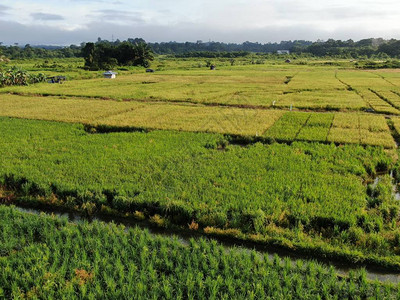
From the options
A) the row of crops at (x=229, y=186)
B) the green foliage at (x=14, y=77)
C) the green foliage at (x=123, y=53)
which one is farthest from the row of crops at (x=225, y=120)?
the green foliage at (x=123, y=53)

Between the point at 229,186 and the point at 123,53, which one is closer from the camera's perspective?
the point at 229,186

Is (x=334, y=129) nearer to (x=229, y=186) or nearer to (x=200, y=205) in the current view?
(x=229, y=186)

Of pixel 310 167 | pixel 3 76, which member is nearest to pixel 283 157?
pixel 310 167

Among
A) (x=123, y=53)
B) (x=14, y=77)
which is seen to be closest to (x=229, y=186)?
(x=14, y=77)

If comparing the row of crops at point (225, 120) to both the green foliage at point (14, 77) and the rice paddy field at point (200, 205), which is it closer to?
the rice paddy field at point (200, 205)

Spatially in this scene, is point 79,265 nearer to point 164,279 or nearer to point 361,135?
point 164,279

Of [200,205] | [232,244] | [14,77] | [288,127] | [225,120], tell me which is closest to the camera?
[232,244]
